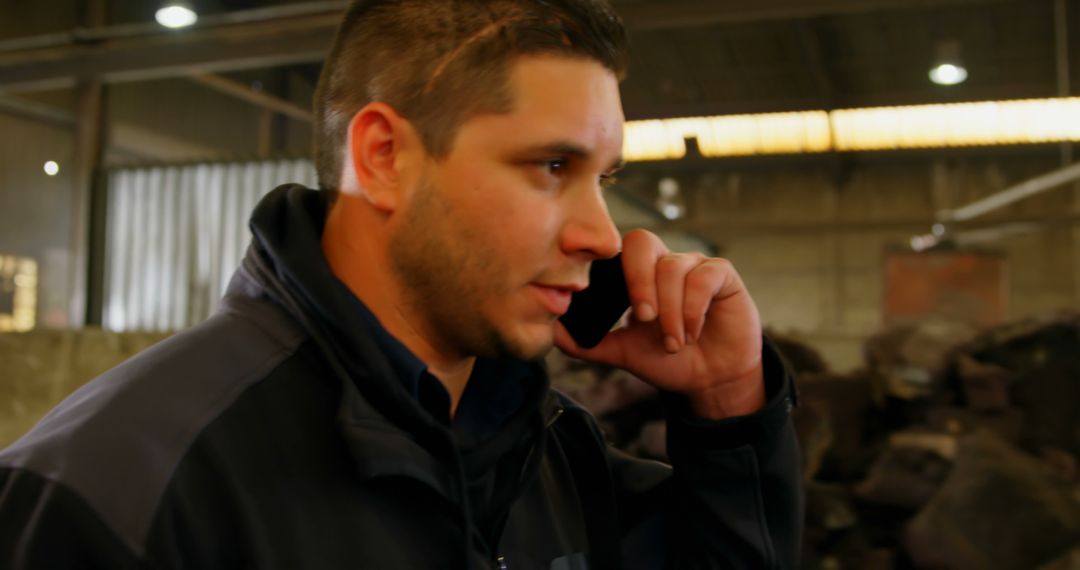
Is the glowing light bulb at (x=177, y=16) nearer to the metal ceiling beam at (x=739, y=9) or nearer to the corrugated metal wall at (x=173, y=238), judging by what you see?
the corrugated metal wall at (x=173, y=238)

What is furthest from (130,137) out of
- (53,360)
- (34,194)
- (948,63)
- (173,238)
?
(948,63)

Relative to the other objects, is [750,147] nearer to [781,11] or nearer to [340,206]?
[781,11]

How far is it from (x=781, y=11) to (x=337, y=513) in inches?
151

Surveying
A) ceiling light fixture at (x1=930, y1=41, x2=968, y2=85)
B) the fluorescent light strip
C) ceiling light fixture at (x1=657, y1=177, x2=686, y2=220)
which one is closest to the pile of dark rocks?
ceiling light fixture at (x1=930, y1=41, x2=968, y2=85)

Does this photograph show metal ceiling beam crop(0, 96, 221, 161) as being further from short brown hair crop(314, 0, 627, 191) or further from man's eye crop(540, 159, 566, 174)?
man's eye crop(540, 159, 566, 174)

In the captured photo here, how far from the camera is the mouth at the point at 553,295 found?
1.02m

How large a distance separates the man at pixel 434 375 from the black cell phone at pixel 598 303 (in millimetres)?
23

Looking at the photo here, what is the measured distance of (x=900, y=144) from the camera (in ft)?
34.4

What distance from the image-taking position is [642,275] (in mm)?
1190

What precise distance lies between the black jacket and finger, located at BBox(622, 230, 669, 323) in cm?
17

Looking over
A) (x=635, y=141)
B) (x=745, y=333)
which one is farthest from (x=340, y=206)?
(x=635, y=141)

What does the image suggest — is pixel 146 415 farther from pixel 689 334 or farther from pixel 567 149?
pixel 689 334

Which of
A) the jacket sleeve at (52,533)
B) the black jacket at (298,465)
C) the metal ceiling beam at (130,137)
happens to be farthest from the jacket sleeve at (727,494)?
the metal ceiling beam at (130,137)

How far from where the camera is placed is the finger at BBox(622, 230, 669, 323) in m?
1.19
